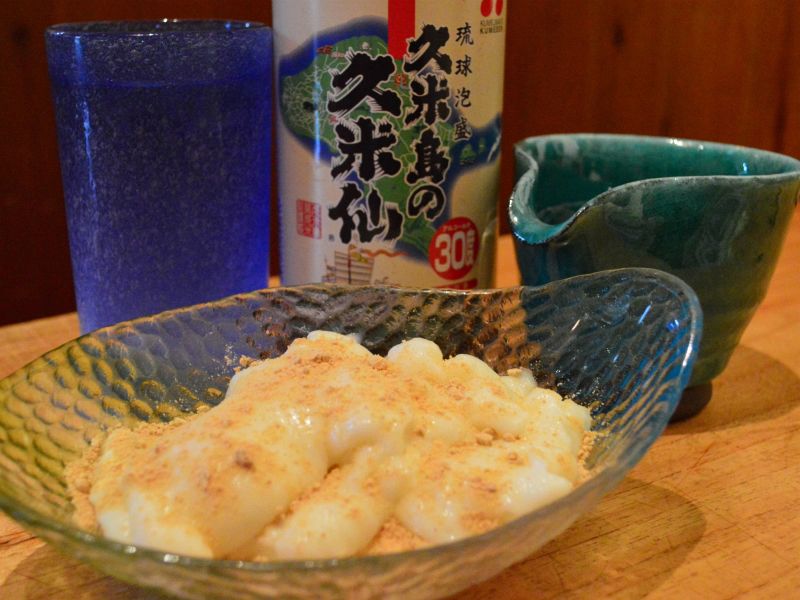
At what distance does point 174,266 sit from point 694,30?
1.13 meters

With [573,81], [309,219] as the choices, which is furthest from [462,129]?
[573,81]

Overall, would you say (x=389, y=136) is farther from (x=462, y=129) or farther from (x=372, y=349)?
(x=372, y=349)

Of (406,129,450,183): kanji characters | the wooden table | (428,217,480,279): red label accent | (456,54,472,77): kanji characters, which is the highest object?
(456,54,472,77): kanji characters

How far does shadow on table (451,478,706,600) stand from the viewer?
0.48m

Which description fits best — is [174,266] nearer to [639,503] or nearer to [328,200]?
[328,200]

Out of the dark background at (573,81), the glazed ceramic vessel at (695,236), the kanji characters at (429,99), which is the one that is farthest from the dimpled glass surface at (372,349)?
the dark background at (573,81)

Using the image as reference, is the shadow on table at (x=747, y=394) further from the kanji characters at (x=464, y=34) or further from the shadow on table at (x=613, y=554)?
the kanji characters at (x=464, y=34)

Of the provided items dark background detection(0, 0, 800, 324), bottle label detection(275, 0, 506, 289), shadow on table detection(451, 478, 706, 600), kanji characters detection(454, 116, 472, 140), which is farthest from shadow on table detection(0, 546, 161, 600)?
dark background detection(0, 0, 800, 324)

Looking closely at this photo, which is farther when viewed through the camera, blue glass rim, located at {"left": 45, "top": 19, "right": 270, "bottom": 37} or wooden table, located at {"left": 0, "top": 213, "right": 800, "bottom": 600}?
blue glass rim, located at {"left": 45, "top": 19, "right": 270, "bottom": 37}

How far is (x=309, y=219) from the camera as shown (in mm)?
738

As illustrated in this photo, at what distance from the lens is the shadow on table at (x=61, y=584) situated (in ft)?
1.53

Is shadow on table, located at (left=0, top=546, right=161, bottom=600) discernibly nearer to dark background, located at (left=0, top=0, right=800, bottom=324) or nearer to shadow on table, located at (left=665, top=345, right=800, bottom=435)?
shadow on table, located at (left=665, top=345, right=800, bottom=435)

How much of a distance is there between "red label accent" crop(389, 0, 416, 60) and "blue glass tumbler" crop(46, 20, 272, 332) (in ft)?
0.38

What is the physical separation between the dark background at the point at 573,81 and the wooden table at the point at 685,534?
0.67 metres
